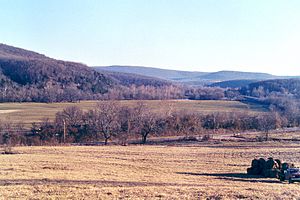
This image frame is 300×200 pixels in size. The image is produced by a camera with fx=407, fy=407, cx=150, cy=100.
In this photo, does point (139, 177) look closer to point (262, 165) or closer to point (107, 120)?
point (262, 165)

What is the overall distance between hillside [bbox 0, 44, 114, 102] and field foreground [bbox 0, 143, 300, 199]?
87805 millimetres

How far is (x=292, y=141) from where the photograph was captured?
6669cm

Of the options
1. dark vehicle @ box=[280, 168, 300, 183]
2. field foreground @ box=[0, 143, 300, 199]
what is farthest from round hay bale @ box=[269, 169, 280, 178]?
dark vehicle @ box=[280, 168, 300, 183]

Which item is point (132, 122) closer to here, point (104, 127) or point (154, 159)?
point (104, 127)

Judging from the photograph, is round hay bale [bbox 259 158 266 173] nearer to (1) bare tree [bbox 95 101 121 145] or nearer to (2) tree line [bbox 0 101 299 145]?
(2) tree line [bbox 0 101 299 145]

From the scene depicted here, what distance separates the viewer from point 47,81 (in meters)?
150

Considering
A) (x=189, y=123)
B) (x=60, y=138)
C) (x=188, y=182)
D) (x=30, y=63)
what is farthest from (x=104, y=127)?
(x=30, y=63)

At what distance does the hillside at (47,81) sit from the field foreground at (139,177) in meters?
87.8

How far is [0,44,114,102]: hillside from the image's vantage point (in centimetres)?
13088

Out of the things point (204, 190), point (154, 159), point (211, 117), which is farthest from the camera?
point (211, 117)

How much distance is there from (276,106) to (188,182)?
9920 cm

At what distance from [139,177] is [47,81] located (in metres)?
126

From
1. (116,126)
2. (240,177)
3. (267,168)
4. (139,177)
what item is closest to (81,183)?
(139,177)

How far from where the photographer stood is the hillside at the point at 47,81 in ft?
429
